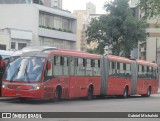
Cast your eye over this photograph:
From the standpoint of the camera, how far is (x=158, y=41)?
83.7 metres

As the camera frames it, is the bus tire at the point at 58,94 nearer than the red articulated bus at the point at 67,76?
No

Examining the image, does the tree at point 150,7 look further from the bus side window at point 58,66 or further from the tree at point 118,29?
the tree at point 118,29

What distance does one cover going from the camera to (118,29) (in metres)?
63.2

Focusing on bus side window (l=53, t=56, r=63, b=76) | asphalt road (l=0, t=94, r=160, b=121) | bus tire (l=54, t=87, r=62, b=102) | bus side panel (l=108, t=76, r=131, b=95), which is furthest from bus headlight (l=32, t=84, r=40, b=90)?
bus side panel (l=108, t=76, r=131, b=95)

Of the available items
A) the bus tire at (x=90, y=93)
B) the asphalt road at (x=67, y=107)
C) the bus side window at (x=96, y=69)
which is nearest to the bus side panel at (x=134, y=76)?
the bus side window at (x=96, y=69)

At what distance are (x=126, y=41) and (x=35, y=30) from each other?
13.1 metres

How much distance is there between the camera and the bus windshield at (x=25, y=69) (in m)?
23.0

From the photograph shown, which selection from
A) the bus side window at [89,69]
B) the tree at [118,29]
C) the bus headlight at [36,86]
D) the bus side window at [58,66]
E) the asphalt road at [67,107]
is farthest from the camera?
the tree at [118,29]

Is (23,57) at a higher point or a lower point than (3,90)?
higher

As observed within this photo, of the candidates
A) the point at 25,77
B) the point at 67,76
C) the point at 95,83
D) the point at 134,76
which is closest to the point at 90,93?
the point at 95,83

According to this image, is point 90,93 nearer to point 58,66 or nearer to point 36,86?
point 58,66

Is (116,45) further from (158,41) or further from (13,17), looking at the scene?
(158,41)

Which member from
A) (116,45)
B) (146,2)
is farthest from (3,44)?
(146,2)

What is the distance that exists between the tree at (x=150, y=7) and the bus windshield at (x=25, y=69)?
9493 millimetres
